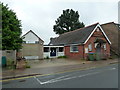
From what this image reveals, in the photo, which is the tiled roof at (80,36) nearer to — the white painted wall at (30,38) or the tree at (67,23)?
the white painted wall at (30,38)

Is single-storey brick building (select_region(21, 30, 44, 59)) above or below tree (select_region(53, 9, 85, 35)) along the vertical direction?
below

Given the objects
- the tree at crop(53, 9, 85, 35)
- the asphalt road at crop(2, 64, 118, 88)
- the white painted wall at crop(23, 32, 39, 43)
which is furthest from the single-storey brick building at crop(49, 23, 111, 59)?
the tree at crop(53, 9, 85, 35)

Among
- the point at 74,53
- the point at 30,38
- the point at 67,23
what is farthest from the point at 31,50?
the point at 67,23

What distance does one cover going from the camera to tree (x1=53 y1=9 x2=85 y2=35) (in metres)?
49.9

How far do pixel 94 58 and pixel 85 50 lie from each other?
212 cm

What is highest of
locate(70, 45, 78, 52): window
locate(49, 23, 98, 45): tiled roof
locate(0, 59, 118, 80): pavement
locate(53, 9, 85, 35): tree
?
locate(53, 9, 85, 35): tree

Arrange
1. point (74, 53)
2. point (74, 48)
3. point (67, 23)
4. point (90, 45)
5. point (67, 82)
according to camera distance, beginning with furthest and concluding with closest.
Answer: point (67, 23), point (74, 48), point (74, 53), point (90, 45), point (67, 82)

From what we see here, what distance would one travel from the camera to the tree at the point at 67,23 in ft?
164

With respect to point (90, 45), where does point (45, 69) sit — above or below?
below

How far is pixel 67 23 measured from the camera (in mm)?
50781

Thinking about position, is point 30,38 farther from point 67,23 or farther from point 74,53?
point 67,23

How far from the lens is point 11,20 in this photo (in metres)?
10.8

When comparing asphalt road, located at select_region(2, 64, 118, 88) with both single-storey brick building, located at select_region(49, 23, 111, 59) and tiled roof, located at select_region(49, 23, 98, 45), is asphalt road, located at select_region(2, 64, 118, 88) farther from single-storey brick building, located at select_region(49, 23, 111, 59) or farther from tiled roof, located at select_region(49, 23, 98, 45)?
tiled roof, located at select_region(49, 23, 98, 45)

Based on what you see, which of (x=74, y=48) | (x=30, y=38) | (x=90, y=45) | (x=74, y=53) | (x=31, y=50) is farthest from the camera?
(x=30, y=38)
